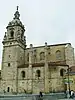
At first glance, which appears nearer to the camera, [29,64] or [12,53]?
[29,64]

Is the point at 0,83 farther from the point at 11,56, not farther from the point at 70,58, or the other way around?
the point at 70,58

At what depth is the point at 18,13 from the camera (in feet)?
189

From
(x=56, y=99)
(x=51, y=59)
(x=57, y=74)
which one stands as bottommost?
(x=56, y=99)

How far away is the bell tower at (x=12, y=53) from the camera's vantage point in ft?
161

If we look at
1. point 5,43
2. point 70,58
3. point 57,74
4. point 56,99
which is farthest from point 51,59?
point 56,99

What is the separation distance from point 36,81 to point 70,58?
1051cm

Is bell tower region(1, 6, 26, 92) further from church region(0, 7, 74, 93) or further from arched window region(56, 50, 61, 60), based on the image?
arched window region(56, 50, 61, 60)

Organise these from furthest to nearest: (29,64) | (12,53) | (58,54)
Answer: (58,54) → (12,53) → (29,64)

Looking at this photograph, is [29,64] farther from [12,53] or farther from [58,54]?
[58,54]

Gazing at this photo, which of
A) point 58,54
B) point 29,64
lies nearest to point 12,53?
point 29,64

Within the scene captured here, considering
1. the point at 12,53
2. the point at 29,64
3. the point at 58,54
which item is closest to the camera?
the point at 29,64

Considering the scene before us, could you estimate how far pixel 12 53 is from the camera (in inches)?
2016

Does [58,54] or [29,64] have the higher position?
[58,54]

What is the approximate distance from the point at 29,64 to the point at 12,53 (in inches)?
219
